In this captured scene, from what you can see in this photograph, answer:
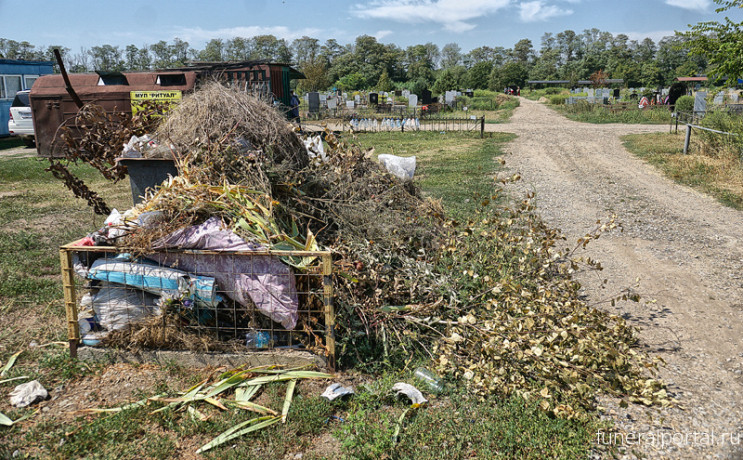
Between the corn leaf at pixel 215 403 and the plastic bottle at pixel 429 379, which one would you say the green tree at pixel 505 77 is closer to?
the plastic bottle at pixel 429 379

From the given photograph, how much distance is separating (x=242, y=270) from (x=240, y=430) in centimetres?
113

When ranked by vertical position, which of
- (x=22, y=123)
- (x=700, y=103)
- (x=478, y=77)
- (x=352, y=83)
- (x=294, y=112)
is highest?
(x=478, y=77)

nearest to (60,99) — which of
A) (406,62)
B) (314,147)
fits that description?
(314,147)

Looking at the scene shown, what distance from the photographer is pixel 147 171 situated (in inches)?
191

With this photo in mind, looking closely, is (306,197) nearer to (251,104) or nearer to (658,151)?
(251,104)

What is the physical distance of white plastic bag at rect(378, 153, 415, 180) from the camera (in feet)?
20.9

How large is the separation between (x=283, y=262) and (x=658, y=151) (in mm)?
15196

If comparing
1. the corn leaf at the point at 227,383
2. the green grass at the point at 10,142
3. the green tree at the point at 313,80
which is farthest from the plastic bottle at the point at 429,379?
the green tree at the point at 313,80

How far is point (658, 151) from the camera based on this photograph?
15789 mm

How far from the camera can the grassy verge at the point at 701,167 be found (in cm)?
1026

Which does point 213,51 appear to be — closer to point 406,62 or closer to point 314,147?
point 406,62

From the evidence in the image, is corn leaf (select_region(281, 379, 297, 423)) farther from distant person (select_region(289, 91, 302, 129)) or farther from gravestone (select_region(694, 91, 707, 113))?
gravestone (select_region(694, 91, 707, 113))

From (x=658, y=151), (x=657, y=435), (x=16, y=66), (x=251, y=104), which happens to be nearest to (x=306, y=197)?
(x=251, y=104)
